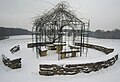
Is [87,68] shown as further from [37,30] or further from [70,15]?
[37,30]

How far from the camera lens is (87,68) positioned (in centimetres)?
598

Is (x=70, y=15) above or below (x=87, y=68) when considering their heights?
above

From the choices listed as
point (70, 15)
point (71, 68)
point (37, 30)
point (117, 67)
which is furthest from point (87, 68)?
point (37, 30)

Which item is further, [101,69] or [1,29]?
[1,29]

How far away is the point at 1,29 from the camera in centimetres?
2772

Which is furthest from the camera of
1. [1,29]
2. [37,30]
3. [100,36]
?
[100,36]

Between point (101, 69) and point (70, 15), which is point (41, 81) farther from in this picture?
point (70, 15)

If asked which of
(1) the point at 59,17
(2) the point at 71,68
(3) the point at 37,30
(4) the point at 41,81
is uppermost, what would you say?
(1) the point at 59,17

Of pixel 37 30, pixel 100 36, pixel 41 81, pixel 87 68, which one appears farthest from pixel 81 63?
pixel 100 36

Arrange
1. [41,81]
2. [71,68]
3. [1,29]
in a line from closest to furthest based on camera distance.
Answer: [41,81]
[71,68]
[1,29]

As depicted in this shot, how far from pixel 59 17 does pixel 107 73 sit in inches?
199

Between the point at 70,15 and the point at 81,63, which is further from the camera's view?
the point at 70,15

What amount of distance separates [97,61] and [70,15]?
4.17 m

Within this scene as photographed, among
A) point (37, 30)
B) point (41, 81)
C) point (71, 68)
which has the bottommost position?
point (41, 81)
